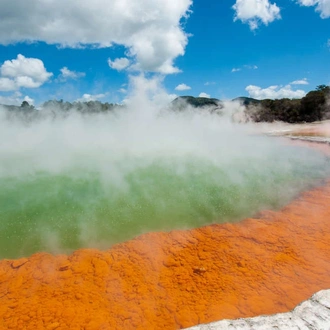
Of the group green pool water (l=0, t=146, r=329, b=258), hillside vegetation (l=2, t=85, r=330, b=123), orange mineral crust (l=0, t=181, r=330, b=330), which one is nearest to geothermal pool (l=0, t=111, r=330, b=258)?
green pool water (l=0, t=146, r=329, b=258)

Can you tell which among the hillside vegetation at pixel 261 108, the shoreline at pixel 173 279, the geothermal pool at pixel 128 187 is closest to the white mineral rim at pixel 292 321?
the shoreline at pixel 173 279

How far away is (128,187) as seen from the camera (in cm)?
657

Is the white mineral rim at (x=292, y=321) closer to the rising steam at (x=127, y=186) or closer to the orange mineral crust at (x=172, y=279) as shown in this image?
the orange mineral crust at (x=172, y=279)

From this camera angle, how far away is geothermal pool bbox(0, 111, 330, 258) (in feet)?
15.4

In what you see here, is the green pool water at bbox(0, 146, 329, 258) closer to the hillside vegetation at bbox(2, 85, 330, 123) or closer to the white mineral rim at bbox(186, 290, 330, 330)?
the white mineral rim at bbox(186, 290, 330, 330)

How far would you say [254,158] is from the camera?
995 cm

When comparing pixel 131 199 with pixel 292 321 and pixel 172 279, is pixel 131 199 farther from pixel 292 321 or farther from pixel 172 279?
pixel 292 321

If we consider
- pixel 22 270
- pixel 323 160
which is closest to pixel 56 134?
pixel 22 270

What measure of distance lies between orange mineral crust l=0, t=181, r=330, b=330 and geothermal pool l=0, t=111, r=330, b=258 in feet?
1.62

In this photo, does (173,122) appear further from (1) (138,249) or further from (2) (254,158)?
(1) (138,249)

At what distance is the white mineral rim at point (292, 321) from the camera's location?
2.27 metres

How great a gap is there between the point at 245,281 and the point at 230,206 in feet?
7.95

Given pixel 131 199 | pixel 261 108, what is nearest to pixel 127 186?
pixel 131 199

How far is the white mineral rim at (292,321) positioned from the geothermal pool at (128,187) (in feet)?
7.98
